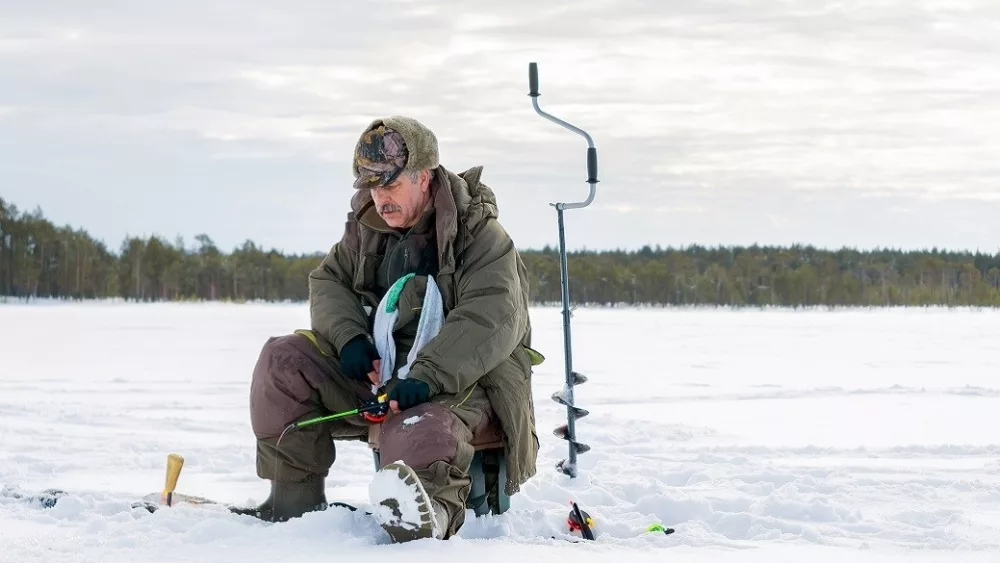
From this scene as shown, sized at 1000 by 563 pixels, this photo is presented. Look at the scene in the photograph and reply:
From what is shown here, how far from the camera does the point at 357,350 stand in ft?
11.2

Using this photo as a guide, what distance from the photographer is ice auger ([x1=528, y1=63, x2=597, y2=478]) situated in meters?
4.89

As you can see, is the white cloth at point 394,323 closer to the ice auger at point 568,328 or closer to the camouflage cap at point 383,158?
the camouflage cap at point 383,158

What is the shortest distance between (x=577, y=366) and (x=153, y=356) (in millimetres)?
5800

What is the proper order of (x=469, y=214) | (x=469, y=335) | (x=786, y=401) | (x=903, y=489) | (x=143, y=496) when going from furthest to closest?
1. (x=786, y=401)
2. (x=903, y=489)
3. (x=143, y=496)
4. (x=469, y=214)
5. (x=469, y=335)

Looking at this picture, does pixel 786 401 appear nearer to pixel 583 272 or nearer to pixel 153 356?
pixel 153 356

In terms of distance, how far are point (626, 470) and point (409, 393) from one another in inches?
87.2

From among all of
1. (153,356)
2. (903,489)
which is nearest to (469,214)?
(903,489)

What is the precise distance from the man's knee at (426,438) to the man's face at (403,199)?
663 mm

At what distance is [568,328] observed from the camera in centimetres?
506

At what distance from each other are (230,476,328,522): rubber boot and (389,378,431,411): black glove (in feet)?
1.88

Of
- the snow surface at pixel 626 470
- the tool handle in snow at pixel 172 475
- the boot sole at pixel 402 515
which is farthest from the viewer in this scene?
the tool handle in snow at pixel 172 475

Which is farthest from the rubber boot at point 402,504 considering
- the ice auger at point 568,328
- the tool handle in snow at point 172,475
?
the ice auger at point 568,328

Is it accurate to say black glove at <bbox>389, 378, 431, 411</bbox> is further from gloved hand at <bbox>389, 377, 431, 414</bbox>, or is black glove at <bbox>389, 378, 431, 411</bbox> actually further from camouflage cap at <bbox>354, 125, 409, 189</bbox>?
camouflage cap at <bbox>354, 125, 409, 189</bbox>

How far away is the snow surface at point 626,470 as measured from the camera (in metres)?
3.11
